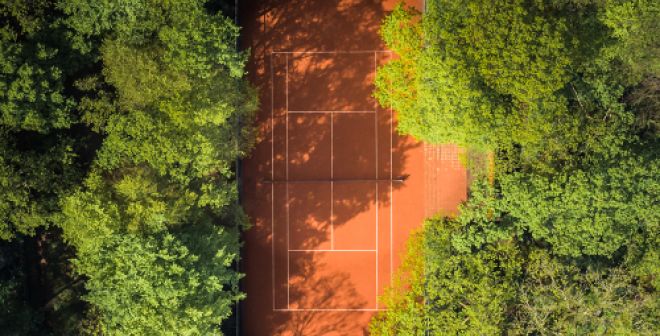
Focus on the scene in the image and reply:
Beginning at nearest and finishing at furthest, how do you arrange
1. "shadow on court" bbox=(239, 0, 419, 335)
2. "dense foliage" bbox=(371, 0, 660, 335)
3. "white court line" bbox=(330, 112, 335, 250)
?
"dense foliage" bbox=(371, 0, 660, 335) → "shadow on court" bbox=(239, 0, 419, 335) → "white court line" bbox=(330, 112, 335, 250)

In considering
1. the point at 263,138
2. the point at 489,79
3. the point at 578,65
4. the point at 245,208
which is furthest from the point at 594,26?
the point at 245,208

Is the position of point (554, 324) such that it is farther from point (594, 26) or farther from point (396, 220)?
point (594, 26)

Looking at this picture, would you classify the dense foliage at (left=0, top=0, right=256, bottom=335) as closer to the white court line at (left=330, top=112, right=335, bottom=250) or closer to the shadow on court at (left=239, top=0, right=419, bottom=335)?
the shadow on court at (left=239, top=0, right=419, bottom=335)

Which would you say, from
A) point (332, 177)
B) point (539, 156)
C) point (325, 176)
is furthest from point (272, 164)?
point (539, 156)

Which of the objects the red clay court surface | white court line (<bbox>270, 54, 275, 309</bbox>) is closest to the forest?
white court line (<bbox>270, 54, 275, 309</bbox>)

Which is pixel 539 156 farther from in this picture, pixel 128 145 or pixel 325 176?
pixel 128 145

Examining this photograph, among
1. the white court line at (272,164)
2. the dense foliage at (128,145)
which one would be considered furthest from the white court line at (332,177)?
the dense foliage at (128,145)
